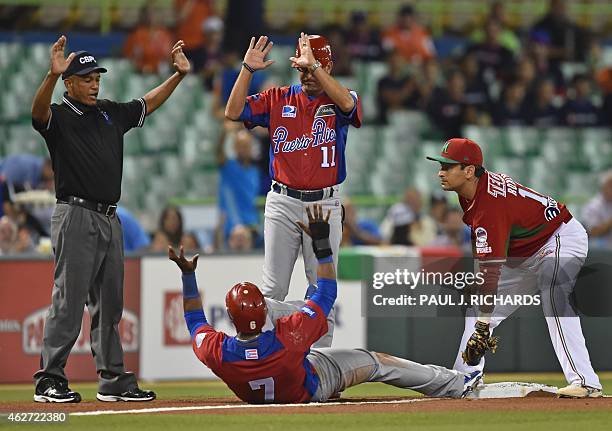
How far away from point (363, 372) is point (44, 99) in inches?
105

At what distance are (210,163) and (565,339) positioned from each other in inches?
362

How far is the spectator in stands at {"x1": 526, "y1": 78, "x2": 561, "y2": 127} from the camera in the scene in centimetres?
1838

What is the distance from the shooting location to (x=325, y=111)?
8.84 meters

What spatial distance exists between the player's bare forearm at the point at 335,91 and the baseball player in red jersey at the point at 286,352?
83 centimetres

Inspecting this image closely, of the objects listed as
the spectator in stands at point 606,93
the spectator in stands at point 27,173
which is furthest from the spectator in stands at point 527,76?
the spectator in stands at point 27,173

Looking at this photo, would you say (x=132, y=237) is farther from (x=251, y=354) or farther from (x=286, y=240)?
(x=251, y=354)

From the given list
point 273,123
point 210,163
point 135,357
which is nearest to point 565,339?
point 273,123

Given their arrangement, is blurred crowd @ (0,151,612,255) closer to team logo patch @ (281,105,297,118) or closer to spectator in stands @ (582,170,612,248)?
spectator in stands @ (582,170,612,248)

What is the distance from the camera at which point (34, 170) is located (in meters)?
14.0

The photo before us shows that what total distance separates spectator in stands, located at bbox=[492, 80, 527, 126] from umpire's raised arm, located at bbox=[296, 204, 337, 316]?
423 inches

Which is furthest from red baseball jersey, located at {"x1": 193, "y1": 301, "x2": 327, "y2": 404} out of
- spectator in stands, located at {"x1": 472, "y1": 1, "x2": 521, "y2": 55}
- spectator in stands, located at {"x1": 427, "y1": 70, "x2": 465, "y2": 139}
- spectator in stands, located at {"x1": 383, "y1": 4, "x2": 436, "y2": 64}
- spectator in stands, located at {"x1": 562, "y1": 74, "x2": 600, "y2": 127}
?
spectator in stands, located at {"x1": 472, "y1": 1, "x2": 521, "y2": 55}

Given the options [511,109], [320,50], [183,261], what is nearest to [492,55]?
[511,109]

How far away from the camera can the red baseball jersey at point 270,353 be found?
25.5 feet

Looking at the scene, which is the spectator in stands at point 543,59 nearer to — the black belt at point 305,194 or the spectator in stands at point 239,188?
the spectator in stands at point 239,188
